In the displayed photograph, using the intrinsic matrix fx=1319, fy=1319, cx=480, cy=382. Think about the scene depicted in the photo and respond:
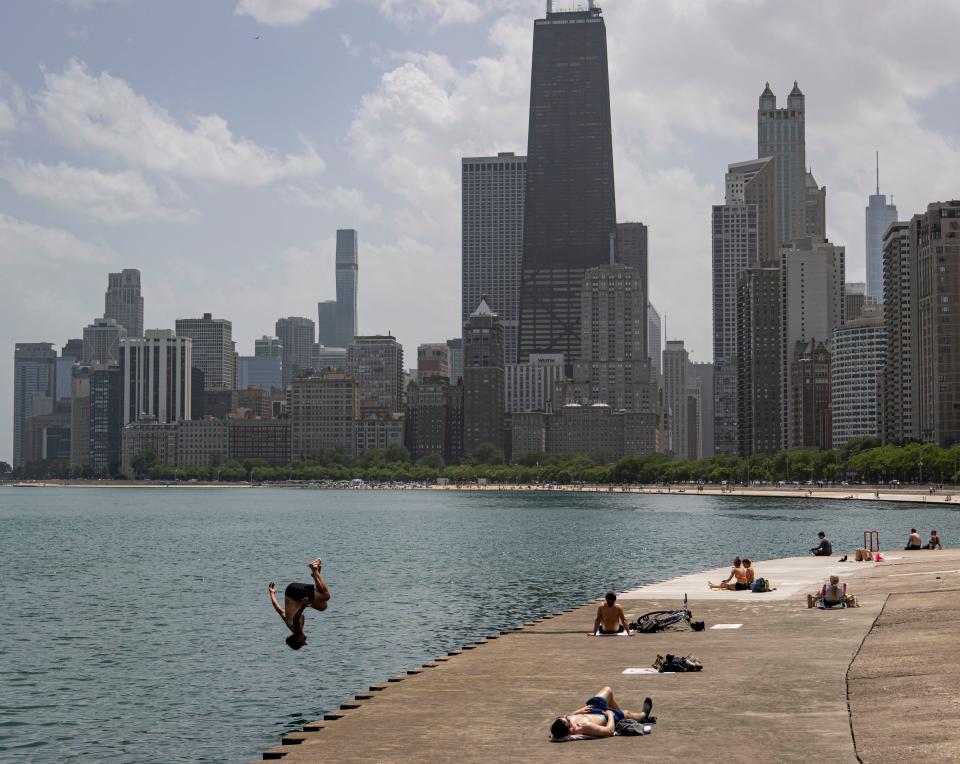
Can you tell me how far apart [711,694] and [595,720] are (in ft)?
16.9

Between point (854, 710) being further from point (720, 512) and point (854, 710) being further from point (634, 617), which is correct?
point (720, 512)

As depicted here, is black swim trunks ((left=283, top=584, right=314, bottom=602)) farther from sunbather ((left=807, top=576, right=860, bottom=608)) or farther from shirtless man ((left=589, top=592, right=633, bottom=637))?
sunbather ((left=807, top=576, right=860, bottom=608))

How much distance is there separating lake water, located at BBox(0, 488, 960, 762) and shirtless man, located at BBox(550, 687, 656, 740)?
372 inches

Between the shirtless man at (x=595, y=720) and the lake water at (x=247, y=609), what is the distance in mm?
9454

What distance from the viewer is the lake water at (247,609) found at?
35.6 m

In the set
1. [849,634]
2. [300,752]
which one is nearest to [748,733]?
[300,752]

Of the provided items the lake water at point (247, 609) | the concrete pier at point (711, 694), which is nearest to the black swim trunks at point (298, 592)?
the concrete pier at point (711, 694)

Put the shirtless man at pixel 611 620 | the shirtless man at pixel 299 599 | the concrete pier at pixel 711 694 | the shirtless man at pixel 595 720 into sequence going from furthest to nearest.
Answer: the shirtless man at pixel 611 620, the shirtless man at pixel 299 599, the shirtless man at pixel 595 720, the concrete pier at pixel 711 694

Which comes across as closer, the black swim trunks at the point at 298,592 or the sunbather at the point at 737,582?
the black swim trunks at the point at 298,592

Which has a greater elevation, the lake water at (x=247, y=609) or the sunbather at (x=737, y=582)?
the sunbather at (x=737, y=582)

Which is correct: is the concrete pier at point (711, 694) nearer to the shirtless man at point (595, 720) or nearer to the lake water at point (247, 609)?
the shirtless man at point (595, 720)

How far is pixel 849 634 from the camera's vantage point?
38156 mm

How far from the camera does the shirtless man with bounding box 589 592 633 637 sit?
4097cm

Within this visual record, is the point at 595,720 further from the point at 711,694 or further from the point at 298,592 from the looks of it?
the point at 298,592
